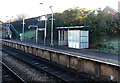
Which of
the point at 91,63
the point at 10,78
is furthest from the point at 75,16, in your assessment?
the point at 10,78

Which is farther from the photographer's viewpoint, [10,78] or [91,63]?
[91,63]

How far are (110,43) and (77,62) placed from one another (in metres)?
8.22

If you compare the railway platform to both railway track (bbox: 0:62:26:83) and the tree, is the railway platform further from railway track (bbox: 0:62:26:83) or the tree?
the tree

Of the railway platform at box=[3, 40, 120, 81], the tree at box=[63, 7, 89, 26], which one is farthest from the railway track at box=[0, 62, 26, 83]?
the tree at box=[63, 7, 89, 26]

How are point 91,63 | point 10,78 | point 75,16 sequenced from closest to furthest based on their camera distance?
Result: point 10,78, point 91,63, point 75,16

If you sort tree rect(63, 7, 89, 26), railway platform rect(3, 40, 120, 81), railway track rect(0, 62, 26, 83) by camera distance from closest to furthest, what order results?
railway platform rect(3, 40, 120, 81)
railway track rect(0, 62, 26, 83)
tree rect(63, 7, 89, 26)

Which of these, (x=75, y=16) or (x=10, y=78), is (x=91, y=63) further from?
(x=75, y=16)

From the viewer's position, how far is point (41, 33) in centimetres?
3183

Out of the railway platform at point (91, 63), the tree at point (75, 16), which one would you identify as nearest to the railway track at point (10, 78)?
the railway platform at point (91, 63)

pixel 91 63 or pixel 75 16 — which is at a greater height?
pixel 75 16

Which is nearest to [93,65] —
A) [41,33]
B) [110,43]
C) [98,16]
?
[110,43]

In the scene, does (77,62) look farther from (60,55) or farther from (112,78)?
(112,78)

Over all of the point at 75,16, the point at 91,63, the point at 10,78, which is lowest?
the point at 10,78

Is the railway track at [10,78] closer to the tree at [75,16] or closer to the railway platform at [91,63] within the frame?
the railway platform at [91,63]
